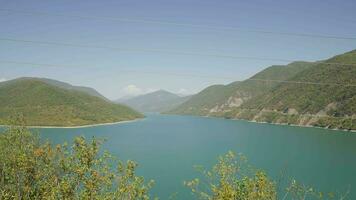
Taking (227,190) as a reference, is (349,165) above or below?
below

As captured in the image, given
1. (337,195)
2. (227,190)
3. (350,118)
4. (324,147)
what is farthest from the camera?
(350,118)

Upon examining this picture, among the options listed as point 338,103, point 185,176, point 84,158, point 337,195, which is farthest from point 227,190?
point 338,103

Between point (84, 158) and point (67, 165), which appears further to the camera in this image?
point (67, 165)

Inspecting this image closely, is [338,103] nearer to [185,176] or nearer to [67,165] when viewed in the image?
[185,176]

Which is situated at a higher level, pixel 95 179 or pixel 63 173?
pixel 95 179

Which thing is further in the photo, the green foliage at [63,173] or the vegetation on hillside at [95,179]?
the green foliage at [63,173]

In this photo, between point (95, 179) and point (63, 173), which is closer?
point (95, 179)

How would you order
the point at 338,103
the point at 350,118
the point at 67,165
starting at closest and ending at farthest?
the point at 67,165
the point at 350,118
the point at 338,103

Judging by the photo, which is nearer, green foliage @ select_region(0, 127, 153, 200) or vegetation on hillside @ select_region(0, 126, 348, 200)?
→ vegetation on hillside @ select_region(0, 126, 348, 200)
